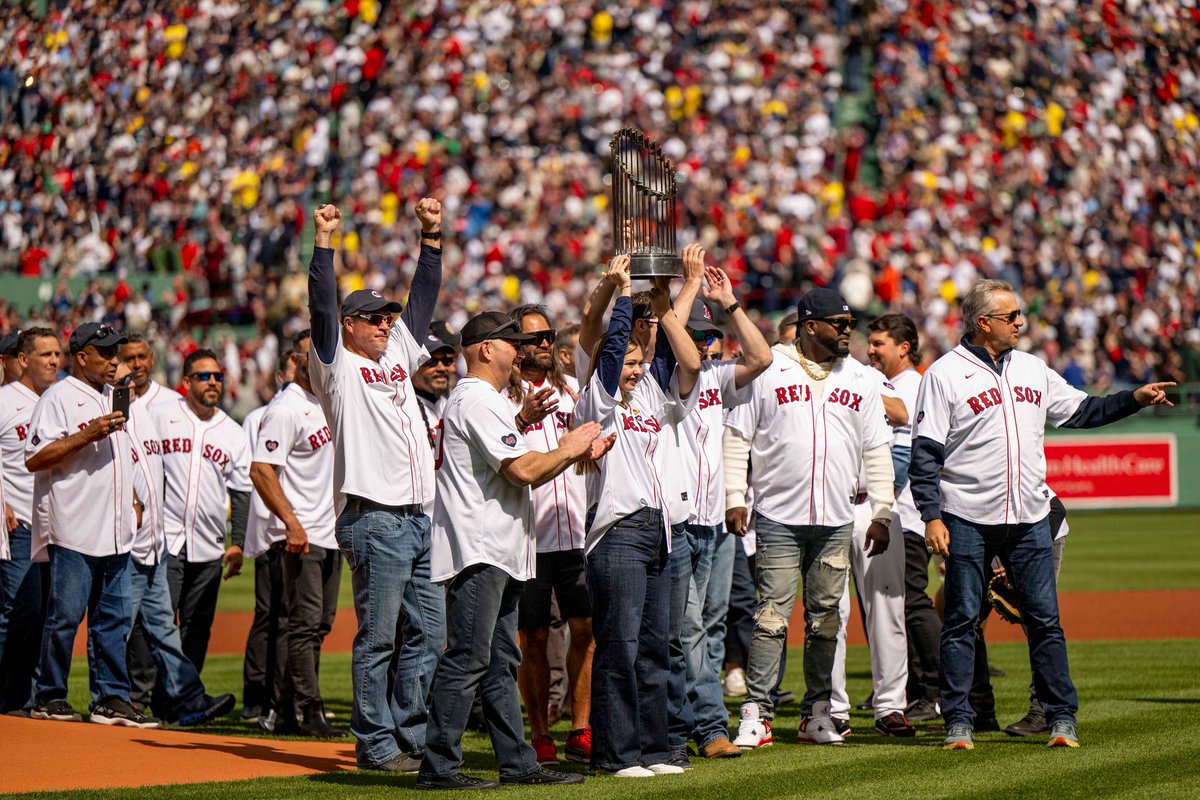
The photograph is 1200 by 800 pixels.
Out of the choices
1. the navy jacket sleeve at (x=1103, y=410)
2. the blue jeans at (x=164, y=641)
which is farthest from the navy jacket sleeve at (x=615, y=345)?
the blue jeans at (x=164, y=641)

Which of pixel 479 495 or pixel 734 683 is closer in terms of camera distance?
pixel 479 495

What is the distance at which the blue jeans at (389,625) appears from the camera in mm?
7641

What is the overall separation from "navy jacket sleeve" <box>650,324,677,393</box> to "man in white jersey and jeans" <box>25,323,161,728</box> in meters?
3.45

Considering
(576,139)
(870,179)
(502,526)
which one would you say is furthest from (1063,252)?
(502,526)

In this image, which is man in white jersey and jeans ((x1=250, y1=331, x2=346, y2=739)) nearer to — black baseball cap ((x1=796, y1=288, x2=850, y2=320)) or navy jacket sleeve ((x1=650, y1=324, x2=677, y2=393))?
navy jacket sleeve ((x1=650, y1=324, x2=677, y2=393))

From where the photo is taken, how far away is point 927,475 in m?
8.09

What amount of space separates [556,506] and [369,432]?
41.3 inches

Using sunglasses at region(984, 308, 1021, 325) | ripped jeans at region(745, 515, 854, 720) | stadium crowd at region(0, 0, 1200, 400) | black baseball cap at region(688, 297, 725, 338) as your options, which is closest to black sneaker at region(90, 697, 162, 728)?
ripped jeans at region(745, 515, 854, 720)

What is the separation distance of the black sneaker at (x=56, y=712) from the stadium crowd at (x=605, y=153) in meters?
16.3

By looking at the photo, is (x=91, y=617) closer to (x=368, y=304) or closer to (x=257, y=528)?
(x=257, y=528)

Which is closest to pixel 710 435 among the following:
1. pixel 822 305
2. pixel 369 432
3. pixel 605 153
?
pixel 822 305

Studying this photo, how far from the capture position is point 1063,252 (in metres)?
27.1

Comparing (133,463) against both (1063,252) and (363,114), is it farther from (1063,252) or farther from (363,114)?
(363,114)

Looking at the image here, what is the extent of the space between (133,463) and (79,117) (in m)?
19.0
